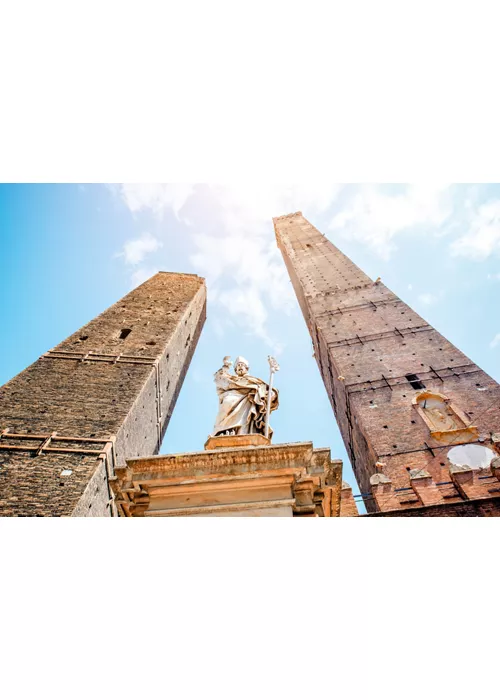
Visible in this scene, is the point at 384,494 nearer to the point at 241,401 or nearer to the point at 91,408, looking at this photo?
the point at 241,401

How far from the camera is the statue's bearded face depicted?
5.32 m

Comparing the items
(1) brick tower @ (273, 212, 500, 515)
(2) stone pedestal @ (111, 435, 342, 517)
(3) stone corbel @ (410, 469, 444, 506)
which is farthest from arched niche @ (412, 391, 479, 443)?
(2) stone pedestal @ (111, 435, 342, 517)

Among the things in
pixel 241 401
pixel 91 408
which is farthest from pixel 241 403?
pixel 91 408

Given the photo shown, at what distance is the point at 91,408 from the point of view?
10.4m

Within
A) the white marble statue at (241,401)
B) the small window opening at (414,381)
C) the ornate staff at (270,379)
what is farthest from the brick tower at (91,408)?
the small window opening at (414,381)

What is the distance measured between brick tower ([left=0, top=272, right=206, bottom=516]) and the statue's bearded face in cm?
409

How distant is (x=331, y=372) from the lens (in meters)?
15.5

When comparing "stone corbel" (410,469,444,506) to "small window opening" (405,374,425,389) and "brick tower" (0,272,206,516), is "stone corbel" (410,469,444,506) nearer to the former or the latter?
"small window opening" (405,374,425,389)

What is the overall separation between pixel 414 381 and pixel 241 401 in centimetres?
888

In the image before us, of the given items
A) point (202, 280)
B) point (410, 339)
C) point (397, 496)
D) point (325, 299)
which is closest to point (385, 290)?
point (325, 299)

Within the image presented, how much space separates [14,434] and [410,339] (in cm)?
1099

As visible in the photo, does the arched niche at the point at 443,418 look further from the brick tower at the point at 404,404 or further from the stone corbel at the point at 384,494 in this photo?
the stone corbel at the point at 384,494

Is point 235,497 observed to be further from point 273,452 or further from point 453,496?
point 453,496

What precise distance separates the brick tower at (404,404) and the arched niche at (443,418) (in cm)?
2
